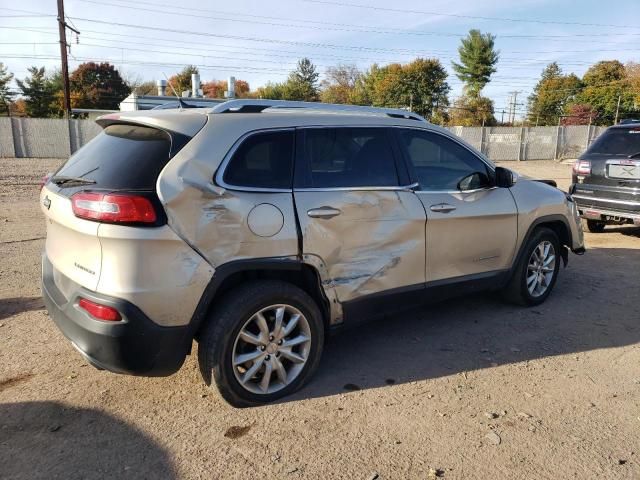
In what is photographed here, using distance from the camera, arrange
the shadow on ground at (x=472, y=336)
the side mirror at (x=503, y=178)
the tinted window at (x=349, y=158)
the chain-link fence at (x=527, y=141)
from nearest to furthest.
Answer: the tinted window at (x=349, y=158)
the shadow on ground at (x=472, y=336)
the side mirror at (x=503, y=178)
the chain-link fence at (x=527, y=141)

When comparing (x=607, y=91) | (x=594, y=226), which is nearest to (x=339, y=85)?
(x=607, y=91)

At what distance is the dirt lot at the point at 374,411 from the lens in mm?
2689

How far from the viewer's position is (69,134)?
926 inches

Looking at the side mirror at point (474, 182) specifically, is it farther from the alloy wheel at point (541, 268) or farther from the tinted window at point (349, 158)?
the alloy wheel at point (541, 268)

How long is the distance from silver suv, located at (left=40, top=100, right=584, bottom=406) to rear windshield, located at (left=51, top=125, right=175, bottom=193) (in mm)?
11

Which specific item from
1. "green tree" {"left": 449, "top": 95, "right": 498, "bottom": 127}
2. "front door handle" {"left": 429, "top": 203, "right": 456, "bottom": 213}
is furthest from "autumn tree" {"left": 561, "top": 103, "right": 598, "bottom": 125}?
"front door handle" {"left": 429, "top": 203, "right": 456, "bottom": 213}

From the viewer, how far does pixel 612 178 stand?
25.2 ft

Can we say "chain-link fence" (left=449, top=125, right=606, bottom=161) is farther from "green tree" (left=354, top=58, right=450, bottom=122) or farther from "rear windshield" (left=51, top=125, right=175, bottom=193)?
"rear windshield" (left=51, top=125, right=175, bottom=193)

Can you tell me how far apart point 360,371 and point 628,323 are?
8.95 ft

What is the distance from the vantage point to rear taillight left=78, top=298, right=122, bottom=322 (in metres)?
2.73

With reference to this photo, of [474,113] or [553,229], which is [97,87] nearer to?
[474,113]

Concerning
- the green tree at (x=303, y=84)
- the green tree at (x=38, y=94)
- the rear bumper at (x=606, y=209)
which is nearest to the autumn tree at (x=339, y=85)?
the green tree at (x=303, y=84)

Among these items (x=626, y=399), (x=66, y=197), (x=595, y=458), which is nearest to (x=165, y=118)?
(x=66, y=197)

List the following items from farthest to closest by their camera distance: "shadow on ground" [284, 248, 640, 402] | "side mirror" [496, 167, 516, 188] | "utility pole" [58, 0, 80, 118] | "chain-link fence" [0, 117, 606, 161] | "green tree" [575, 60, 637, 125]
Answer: "green tree" [575, 60, 637, 125] → "utility pole" [58, 0, 80, 118] → "chain-link fence" [0, 117, 606, 161] → "side mirror" [496, 167, 516, 188] → "shadow on ground" [284, 248, 640, 402]
